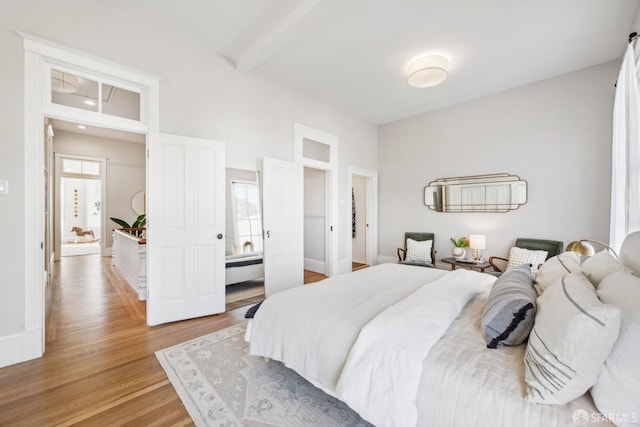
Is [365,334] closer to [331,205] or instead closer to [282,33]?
[282,33]

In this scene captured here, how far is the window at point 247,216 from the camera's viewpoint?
358 cm

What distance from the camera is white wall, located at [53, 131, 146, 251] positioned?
626 cm

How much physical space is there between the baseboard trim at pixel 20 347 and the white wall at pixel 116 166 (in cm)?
556

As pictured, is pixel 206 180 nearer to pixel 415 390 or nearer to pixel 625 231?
pixel 415 390

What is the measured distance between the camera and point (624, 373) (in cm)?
80

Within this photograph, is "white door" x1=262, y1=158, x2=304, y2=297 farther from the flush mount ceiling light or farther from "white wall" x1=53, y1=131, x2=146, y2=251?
"white wall" x1=53, y1=131, x2=146, y2=251

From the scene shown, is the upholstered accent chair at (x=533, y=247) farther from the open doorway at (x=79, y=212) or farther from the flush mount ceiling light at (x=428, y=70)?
the open doorway at (x=79, y=212)

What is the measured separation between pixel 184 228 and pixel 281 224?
1307 millimetres

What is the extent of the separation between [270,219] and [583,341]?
328cm

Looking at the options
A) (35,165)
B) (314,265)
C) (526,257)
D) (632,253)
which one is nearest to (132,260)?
(35,165)

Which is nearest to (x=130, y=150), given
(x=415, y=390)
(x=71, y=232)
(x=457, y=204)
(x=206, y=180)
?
(x=71, y=232)

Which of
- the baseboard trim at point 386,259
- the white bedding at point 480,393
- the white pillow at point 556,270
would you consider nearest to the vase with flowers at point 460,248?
the baseboard trim at point 386,259

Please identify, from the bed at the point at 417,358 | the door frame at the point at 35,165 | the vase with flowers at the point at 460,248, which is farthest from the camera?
the vase with flowers at the point at 460,248

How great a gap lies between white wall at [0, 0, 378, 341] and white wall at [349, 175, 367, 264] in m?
1.40
